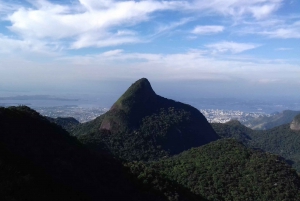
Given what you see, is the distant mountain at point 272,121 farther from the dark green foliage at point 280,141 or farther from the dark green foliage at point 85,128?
the dark green foliage at point 85,128

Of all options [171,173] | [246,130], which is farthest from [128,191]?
[246,130]

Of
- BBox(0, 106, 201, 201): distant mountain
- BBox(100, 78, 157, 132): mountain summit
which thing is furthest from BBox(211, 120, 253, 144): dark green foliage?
BBox(0, 106, 201, 201): distant mountain

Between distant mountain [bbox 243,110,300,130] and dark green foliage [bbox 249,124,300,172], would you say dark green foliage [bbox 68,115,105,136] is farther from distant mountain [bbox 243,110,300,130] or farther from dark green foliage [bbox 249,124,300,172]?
distant mountain [bbox 243,110,300,130]

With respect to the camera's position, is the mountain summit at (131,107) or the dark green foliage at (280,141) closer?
the mountain summit at (131,107)

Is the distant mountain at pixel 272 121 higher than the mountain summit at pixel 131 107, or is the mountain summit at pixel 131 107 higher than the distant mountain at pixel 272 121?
the mountain summit at pixel 131 107

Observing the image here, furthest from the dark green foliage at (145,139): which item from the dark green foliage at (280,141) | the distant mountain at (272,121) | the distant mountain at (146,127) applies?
the distant mountain at (272,121)

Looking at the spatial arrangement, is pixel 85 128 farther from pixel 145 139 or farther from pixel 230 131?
pixel 230 131
